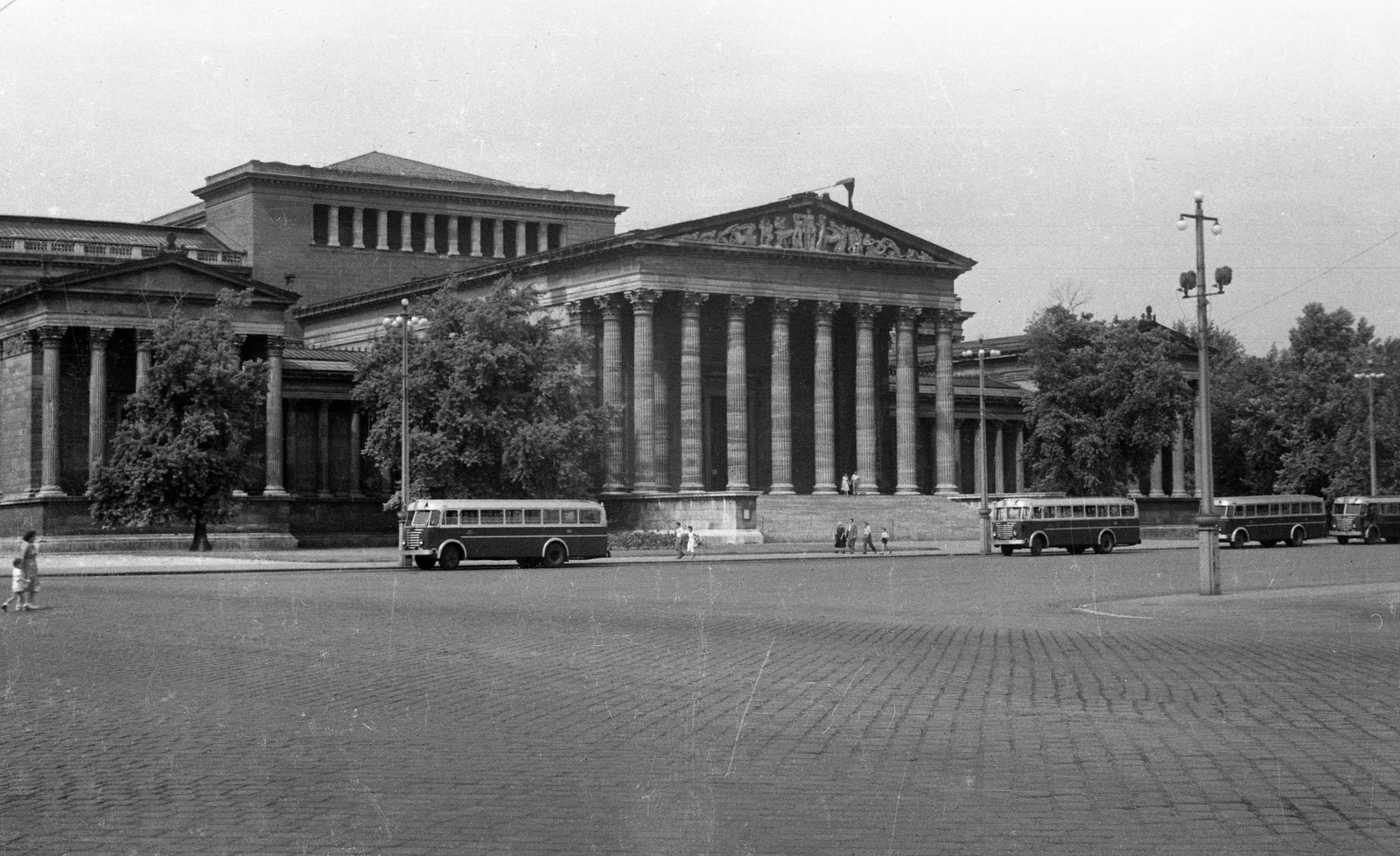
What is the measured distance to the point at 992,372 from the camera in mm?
134875

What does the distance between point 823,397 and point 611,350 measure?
12005 millimetres

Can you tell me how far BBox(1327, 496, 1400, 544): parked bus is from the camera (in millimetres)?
89062

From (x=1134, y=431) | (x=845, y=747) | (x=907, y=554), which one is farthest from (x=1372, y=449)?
(x=845, y=747)

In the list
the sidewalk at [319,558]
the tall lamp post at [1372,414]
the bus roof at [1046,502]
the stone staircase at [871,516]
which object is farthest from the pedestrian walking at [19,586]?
the tall lamp post at [1372,414]

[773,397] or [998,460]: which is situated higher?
[773,397]

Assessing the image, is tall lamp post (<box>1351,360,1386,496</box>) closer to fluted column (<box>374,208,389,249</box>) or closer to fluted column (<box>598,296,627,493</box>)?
fluted column (<box>598,296,627,493</box>)

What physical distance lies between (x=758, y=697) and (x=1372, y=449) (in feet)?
287

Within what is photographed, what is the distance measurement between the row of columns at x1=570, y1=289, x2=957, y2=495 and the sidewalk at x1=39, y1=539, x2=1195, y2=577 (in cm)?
899

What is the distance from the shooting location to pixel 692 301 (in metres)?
90.6

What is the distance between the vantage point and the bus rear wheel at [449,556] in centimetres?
5994

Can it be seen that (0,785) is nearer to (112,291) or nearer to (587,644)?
(587,644)

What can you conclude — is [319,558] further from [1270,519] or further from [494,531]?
→ [1270,519]

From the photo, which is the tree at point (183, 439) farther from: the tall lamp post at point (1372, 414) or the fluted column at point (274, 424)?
the tall lamp post at point (1372, 414)

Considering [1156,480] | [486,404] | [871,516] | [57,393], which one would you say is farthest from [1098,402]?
[57,393]
